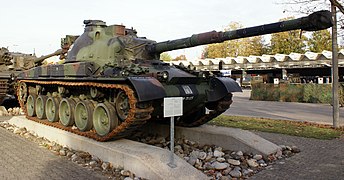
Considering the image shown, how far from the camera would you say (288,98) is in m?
25.1

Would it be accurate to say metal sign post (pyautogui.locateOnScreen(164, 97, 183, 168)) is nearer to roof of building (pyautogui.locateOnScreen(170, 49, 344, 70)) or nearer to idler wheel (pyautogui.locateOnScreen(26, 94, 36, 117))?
idler wheel (pyautogui.locateOnScreen(26, 94, 36, 117))

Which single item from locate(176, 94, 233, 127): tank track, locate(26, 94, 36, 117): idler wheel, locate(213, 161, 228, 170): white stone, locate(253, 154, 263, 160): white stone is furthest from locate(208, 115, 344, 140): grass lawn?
locate(26, 94, 36, 117): idler wheel

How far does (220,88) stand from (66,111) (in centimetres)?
449

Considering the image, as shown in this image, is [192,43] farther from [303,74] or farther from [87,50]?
[303,74]

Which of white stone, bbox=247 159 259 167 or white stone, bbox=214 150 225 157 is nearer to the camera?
white stone, bbox=247 159 259 167

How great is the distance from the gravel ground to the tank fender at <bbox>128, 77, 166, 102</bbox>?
2.41 meters

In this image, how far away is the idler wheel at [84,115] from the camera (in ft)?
28.4

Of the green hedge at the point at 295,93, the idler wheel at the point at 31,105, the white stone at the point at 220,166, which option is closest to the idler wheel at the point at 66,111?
the idler wheel at the point at 31,105

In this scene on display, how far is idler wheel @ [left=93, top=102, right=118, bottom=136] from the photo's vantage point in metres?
7.80

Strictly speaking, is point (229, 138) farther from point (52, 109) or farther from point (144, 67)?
point (52, 109)

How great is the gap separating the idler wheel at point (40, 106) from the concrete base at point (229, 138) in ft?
13.4

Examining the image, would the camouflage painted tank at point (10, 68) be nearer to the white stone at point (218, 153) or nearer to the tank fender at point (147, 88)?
the tank fender at point (147, 88)

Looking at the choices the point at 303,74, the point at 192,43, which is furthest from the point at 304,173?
the point at 303,74

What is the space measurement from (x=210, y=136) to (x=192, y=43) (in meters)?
2.51
